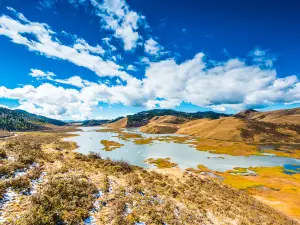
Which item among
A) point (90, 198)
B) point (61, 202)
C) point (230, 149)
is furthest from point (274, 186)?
point (230, 149)

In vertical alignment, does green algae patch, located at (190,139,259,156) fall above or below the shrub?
below

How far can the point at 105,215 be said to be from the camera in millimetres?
14320

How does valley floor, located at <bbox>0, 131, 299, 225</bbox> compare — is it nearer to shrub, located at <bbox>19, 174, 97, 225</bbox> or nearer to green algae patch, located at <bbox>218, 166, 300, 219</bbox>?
shrub, located at <bbox>19, 174, 97, 225</bbox>

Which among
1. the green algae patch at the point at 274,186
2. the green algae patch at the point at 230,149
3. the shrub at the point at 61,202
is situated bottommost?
the green algae patch at the point at 274,186

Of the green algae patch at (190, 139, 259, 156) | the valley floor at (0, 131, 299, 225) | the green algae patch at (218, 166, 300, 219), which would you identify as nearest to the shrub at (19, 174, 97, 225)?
the valley floor at (0, 131, 299, 225)

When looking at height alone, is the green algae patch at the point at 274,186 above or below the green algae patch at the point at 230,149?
below

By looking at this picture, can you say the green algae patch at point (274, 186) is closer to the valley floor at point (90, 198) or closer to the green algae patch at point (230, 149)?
the valley floor at point (90, 198)

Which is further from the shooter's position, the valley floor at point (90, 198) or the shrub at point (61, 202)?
the valley floor at point (90, 198)

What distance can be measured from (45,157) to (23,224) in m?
14.5

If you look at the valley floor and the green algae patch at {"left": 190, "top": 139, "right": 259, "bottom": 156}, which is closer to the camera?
the valley floor

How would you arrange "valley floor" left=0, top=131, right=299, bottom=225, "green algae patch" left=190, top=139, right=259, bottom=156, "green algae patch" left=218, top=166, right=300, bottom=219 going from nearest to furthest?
"valley floor" left=0, top=131, right=299, bottom=225 → "green algae patch" left=218, top=166, right=300, bottom=219 → "green algae patch" left=190, top=139, right=259, bottom=156

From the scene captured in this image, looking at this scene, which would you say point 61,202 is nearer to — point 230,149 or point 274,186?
point 274,186

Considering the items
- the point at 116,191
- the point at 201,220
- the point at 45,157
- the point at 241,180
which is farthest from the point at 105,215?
the point at 241,180

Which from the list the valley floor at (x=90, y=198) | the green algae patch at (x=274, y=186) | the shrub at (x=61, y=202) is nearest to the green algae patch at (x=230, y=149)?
the green algae patch at (x=274, y=186)
